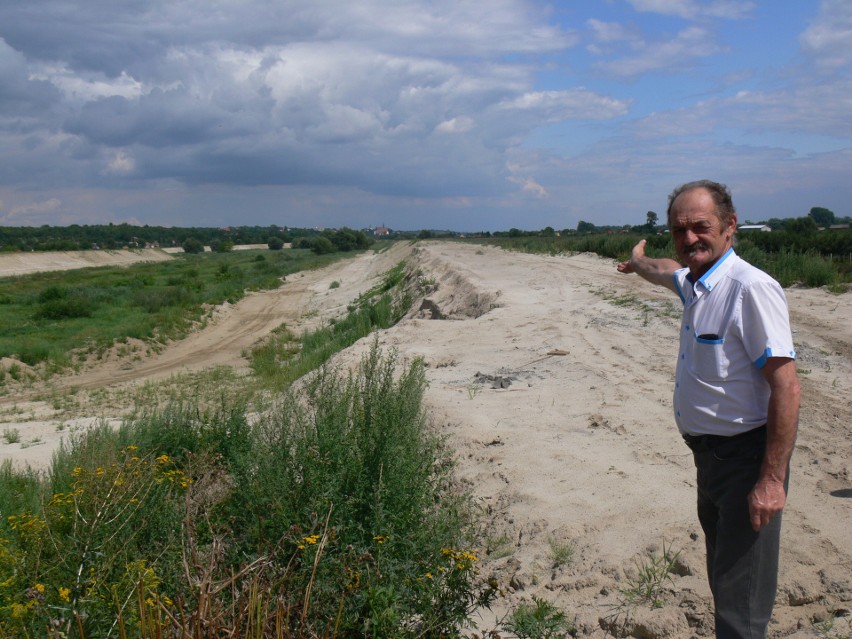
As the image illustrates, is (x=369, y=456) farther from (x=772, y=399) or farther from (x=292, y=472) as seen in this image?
(x=772, y=399)

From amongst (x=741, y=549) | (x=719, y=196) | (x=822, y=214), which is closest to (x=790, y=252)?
(x=719, y=196)

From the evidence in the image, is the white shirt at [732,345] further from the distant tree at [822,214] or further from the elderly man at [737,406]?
the distant tree at [822,214]

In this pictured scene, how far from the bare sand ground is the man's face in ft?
6.35

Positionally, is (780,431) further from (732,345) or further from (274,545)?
(274,545)

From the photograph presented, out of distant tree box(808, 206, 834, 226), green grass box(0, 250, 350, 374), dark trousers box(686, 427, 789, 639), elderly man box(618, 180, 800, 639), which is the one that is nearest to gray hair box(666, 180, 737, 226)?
elderly man box(618, 180, 800, 639)

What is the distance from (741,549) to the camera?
2.65 meters

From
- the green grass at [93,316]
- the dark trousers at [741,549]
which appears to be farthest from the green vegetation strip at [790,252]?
the green grass at [93,316]

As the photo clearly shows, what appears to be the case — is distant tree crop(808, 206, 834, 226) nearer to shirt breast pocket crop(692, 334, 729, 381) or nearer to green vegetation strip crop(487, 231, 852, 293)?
green vegetation strip crop(487, 231, 852, 293)

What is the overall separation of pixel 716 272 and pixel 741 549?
103cm

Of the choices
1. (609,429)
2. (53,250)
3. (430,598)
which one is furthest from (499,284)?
(53,250)

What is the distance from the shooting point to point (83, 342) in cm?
2253

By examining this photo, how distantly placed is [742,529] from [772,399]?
19.9 inches

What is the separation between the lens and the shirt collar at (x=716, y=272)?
9.10 feet

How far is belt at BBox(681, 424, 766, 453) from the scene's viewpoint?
2666mm
